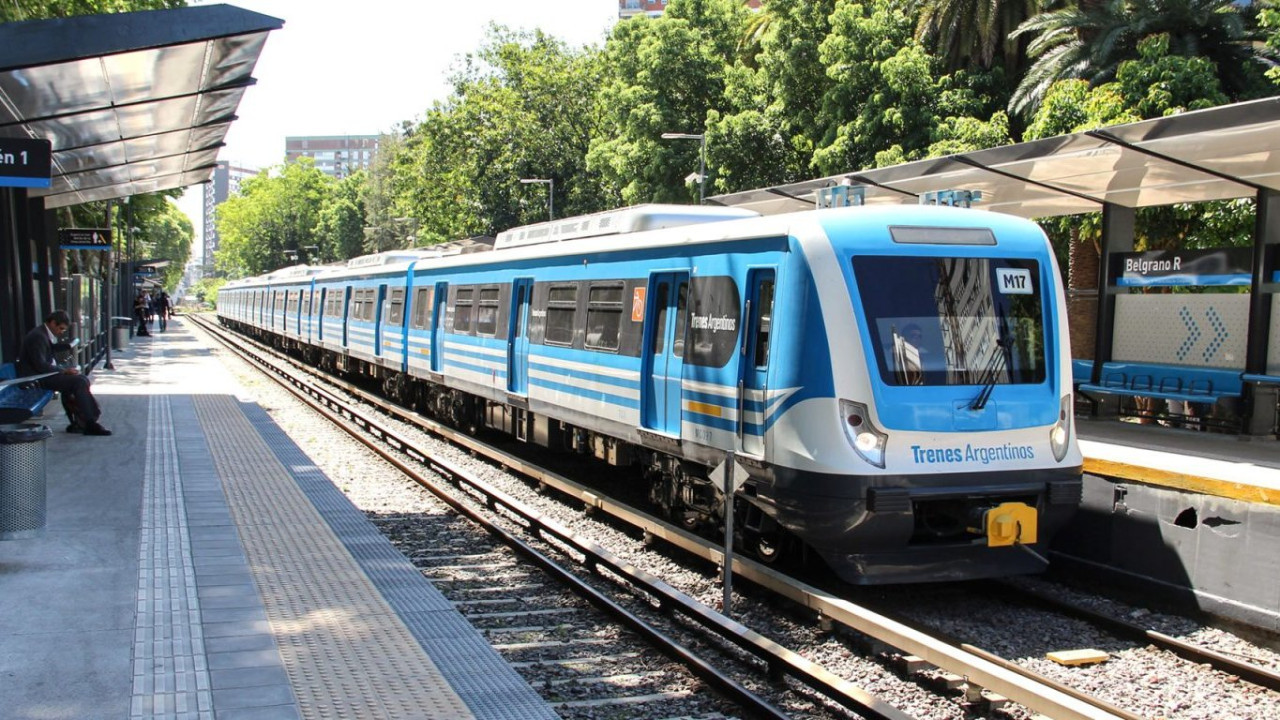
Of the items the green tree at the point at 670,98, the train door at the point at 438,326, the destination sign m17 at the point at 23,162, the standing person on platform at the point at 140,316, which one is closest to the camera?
the destination sign m17 at the point at 23,162

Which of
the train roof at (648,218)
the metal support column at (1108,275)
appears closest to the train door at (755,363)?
the train roof at (648,218)

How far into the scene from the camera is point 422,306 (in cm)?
1841

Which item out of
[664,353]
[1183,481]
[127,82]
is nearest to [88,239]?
[127,82]

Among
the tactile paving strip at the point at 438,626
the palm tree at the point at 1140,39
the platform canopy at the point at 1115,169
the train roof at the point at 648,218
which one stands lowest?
the tactile paving strip at the point at 438,626

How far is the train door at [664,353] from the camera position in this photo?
938 centimetres

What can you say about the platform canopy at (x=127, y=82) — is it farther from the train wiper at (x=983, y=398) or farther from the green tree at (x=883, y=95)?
the green tree at (x=883, y=95)

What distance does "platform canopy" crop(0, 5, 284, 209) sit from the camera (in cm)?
947

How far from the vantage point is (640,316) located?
396 inches

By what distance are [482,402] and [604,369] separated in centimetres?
559

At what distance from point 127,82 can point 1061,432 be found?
31.6ft

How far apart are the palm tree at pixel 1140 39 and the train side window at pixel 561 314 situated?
1982 cm

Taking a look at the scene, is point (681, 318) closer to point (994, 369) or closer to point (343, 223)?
point (994, 369)

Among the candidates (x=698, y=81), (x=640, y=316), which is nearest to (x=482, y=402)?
(x=640, y=316)

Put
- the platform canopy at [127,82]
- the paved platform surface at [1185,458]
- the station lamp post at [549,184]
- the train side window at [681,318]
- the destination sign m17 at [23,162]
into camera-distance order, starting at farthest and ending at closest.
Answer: the station lamp post at [549,184] < the destination sign m17 at [23,162] < the platform canopy at [127,82] < the train side window at [681,318] < the paved platform surface at [1185,458]
